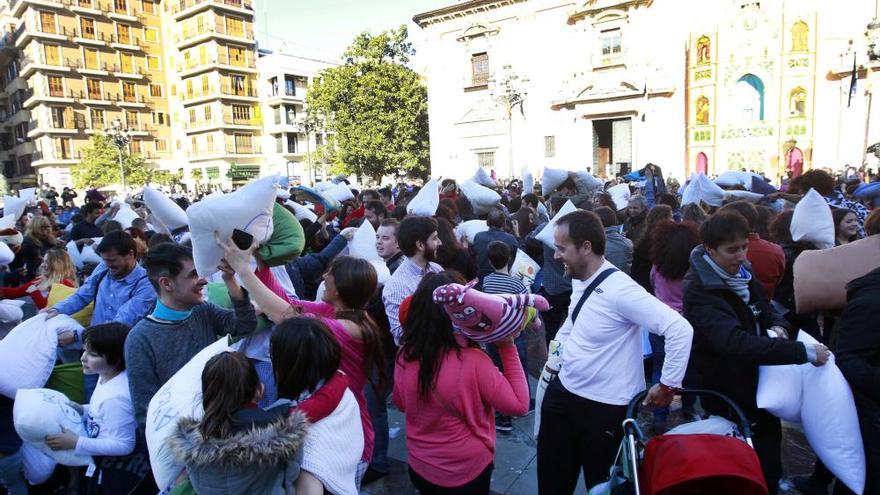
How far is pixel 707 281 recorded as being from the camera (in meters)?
2.42

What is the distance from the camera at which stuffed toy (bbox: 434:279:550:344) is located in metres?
1.91

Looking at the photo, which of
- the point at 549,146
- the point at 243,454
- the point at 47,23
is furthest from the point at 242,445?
the point at 47,23

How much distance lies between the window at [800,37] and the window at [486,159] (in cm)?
1425

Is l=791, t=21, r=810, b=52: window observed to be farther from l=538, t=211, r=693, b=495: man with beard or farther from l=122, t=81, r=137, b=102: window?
l=122, t=81, r=137, b=102: window

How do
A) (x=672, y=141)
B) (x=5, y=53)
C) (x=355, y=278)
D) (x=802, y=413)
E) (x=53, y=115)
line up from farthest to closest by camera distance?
(x=5, y=53)
(x=53, y=115)
(x=672, y=141)
(x=355, y=278)
(x=802, y=413)

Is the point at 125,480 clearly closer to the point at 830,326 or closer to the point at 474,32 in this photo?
the point at 830,326

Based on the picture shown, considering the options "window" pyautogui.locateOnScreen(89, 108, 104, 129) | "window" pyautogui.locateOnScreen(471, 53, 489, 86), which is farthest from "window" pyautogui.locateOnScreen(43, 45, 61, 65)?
"window" pyautogui.locateOnScreen(471, 53, 489, 86)

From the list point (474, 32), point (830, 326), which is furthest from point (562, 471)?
point (474, 32)

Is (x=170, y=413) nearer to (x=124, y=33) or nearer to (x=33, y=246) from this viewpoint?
(x=33, y=246)

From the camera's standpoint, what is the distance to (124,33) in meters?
45.0

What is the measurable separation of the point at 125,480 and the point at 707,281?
9.45ft

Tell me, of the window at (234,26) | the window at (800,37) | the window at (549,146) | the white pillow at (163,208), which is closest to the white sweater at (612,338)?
the white pillow at (163,208)

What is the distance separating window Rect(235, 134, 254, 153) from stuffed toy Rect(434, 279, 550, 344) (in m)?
48.2

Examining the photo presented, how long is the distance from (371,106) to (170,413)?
1138 inches
